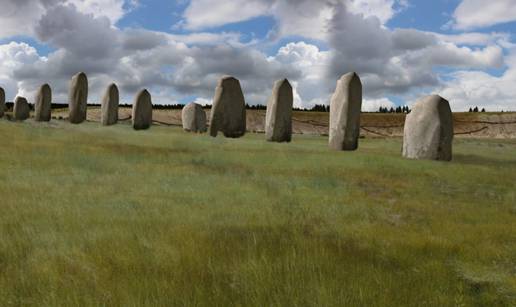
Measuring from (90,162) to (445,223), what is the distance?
10201mm

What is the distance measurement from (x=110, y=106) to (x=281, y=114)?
697 inches

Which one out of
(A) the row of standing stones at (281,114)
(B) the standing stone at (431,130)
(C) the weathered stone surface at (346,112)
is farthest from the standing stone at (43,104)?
(B) the standing stone at (431,130)

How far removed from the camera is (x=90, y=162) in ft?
49.0

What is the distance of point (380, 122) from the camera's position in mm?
54188

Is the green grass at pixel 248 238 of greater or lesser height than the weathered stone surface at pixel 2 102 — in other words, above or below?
below

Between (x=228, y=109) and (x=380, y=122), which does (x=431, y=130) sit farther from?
(x=380, y=122)

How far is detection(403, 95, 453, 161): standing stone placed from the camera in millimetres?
19719

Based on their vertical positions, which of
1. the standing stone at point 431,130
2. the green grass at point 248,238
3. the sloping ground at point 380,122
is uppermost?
the sloping ground at point 380,122

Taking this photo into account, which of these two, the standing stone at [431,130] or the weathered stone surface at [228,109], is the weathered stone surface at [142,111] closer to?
the weathered stone surface at [228,109]

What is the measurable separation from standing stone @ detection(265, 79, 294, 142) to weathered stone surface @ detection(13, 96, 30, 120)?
28788 mm

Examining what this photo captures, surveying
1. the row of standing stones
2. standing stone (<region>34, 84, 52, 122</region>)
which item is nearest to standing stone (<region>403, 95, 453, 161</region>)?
the row of standing stones

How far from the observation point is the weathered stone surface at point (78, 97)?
129ft

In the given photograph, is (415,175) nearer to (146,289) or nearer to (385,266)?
(385,266)

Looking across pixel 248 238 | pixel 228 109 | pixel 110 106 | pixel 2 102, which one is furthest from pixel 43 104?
pixel 248 238
